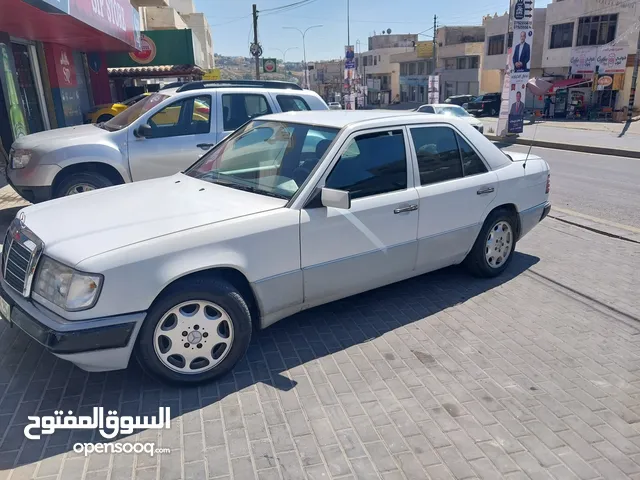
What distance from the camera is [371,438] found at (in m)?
2.99

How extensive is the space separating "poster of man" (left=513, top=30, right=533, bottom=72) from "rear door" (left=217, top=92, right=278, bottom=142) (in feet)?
49.9

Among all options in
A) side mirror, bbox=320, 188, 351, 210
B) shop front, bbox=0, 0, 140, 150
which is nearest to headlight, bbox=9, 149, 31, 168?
shop front, bbox=0, 0, 140, 150

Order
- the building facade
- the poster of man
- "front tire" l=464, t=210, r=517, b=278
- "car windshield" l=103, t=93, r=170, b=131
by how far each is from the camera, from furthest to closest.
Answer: the building facade, the poster of man, "car windshield" l=103, t=93, r=170, b=131, "front tire" l=464, t=210, r=517, b=278

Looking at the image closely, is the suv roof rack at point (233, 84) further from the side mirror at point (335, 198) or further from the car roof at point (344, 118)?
the side mirror at point (335, 198)

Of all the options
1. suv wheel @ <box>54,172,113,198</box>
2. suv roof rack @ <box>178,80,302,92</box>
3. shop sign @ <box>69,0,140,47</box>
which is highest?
shop sign @ <box>69,0,140,47</box>

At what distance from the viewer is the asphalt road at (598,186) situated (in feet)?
28.7

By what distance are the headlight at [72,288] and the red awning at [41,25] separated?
612 cm

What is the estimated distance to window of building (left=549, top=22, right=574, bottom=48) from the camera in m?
40.0

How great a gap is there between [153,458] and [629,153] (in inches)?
718

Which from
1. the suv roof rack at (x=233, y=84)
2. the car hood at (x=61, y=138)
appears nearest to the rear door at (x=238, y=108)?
the suv roof rack at (x=233, y=84)

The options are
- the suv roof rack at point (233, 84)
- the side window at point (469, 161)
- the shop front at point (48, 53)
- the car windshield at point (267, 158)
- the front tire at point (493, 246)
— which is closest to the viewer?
the car windshield at point (267, 158)

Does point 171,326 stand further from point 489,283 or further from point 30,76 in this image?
point 30,76

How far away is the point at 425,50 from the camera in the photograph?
6259 centimetres

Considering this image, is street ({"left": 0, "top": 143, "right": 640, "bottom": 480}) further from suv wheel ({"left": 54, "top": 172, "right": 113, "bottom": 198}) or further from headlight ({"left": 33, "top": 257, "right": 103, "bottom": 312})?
suv wheel ({"left": 54, "top": 172, "right": 113, "bottom": 198})
